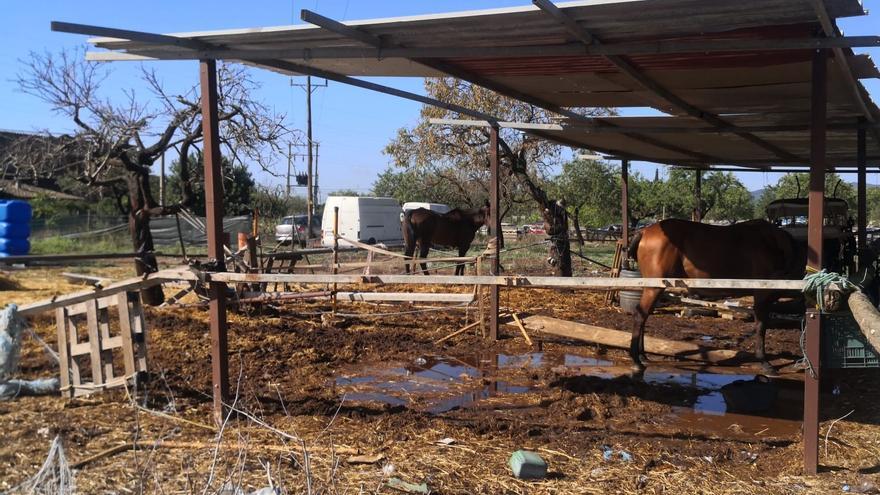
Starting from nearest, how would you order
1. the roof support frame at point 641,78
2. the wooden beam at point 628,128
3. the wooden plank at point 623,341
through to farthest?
the roof support frame at point 641,78 < the wooden plank at point 623,341 < the wooden beam at point 628,128

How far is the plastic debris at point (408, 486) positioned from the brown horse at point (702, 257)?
419 centimetres

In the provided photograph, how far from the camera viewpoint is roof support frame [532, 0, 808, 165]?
416 cm

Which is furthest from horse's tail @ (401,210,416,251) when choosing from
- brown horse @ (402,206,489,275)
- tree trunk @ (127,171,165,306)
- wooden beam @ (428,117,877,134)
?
wooden beam @ (428,117,877,134)

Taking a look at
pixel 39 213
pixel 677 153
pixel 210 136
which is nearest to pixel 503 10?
pixel 210 136

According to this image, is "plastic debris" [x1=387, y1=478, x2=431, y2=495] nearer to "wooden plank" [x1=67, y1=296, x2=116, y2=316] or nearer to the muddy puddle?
the muddy puddle

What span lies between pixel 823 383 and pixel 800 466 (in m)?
3.01

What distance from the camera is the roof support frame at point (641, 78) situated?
416 cm

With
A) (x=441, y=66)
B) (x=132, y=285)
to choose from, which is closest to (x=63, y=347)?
(x=132, y=285)

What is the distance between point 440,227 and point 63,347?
13.3 meters

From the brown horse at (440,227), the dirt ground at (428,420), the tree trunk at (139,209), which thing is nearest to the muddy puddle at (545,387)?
the dirt ground at (428,420)

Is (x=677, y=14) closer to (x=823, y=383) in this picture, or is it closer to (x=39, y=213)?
(x=823, y=383)

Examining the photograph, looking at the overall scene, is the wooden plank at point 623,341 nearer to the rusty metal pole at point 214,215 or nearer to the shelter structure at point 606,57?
the shelter structure at point 606,57

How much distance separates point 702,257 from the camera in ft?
25.0

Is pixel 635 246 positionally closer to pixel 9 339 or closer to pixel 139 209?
pixel 9 339
